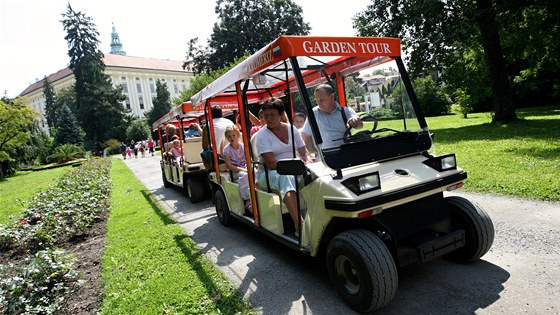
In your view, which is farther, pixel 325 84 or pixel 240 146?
pixel 240 146

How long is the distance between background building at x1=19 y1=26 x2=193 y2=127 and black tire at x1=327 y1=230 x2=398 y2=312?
79.5m

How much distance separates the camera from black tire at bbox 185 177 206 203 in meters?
8.70

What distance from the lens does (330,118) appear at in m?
3.95

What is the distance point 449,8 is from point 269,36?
83.3 feet

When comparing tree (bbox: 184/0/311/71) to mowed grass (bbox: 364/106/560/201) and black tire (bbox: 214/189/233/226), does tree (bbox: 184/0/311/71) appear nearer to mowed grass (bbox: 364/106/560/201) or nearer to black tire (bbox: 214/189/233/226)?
mowed grass (bbox: 364/106/560/201)

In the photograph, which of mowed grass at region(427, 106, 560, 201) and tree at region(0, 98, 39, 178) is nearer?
mowed grass at region(427, 106, 560, 201)

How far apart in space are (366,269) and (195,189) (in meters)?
6.42

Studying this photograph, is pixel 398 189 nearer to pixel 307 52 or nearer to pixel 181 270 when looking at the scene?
pixel 307 52

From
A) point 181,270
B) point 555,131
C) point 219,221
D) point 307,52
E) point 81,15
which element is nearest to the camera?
point 307,52

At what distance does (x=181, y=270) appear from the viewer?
4.50 m

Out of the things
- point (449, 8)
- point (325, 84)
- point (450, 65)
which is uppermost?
point (449, 8)

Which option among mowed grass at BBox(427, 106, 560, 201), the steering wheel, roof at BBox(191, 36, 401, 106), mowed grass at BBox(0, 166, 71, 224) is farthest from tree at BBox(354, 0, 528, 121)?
mowed grass at BBox(0, 166, 71, 224)

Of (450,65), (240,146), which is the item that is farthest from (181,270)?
(450,65)

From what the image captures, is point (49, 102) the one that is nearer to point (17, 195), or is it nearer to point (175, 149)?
point (17, 195)
